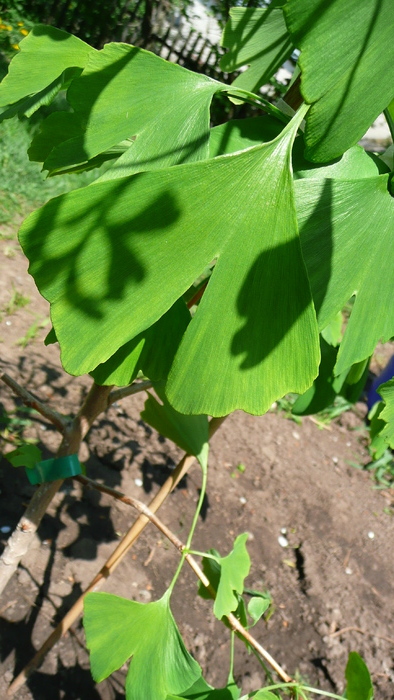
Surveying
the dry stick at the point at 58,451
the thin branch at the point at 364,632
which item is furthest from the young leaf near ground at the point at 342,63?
the thin branch at the point at 364,632

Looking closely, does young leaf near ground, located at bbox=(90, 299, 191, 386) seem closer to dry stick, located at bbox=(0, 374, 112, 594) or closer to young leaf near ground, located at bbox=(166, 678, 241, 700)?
dry stick, located at bbox=(0, 374, 112, 594)

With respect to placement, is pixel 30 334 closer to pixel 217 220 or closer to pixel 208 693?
pixel 208 693

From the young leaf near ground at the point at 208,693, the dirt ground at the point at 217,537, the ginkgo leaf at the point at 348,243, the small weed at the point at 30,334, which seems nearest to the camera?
the ginkgo leaf at the point at 348,243

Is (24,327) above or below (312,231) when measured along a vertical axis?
below

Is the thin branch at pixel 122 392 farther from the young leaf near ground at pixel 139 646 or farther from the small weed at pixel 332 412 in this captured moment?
the small weed at pixel 332 412

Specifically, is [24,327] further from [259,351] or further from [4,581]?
[259,351]

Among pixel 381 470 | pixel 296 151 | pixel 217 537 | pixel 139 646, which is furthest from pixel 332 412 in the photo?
pixel 296 151

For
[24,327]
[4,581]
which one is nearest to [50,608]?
[4,581]

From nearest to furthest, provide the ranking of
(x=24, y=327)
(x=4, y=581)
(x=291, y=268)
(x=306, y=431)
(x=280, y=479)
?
1. (x=291, y=268)
2. (x=4, y=581)
3. (x=280, y=479)
4. (x=24, y=327)
5. (x=306, y=431)
